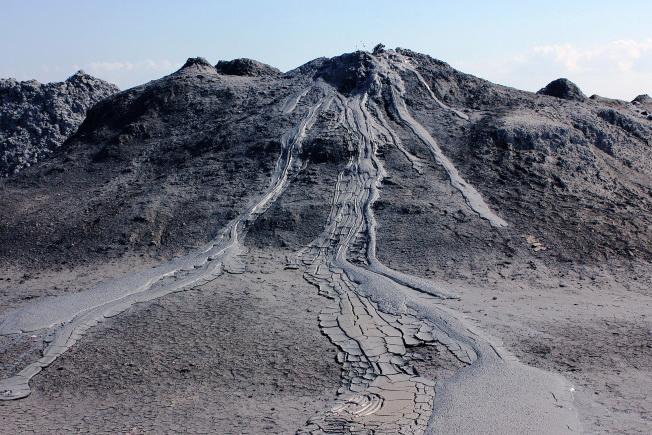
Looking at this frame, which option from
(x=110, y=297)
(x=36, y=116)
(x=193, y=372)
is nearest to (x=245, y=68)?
(x=36, y=116)

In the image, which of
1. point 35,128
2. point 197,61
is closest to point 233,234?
point 197,61

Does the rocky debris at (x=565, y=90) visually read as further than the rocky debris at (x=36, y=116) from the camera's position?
No

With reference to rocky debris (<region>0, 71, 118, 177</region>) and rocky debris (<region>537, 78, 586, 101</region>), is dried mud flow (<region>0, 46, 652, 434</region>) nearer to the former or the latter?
rocky debris (<region>537, 78, 586, 101</region>)

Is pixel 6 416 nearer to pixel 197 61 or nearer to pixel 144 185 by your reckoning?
pixel 144 185

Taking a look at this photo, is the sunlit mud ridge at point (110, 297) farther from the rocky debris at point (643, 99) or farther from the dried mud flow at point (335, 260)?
the rocky debris at point (643, 99)

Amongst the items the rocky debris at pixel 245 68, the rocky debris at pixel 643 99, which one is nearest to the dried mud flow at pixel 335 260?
the rocky debris at pixel 245 68

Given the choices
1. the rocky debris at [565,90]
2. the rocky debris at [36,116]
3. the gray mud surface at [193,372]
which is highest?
the rocky debris at [565,90]

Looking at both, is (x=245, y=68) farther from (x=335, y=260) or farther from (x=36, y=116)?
(x=335, y=260)
